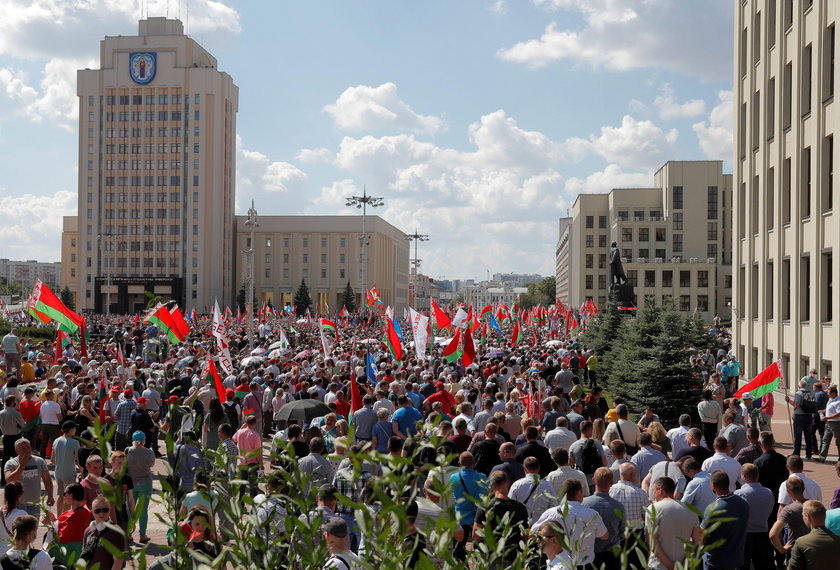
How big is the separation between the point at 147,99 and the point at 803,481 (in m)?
103

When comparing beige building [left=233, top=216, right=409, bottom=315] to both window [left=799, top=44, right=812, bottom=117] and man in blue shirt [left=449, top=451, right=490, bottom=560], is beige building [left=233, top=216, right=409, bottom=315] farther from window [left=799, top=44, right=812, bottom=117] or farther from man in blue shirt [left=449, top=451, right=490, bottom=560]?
man in blue shirt [left=449, top=451, right=490, bottom=560]

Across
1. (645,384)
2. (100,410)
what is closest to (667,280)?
(645,384)

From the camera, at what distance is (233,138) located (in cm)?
10856

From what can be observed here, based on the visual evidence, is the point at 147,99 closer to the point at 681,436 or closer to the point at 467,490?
the point at 681,436

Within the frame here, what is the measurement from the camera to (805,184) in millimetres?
26469

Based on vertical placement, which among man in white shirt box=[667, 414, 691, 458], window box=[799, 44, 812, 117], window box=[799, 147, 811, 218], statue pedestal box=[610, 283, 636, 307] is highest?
window box=[799, 44, 812, 117]

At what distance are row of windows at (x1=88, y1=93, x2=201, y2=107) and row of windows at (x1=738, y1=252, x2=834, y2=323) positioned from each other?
82173 mm

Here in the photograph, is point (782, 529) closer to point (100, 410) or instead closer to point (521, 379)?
point (521, 379)

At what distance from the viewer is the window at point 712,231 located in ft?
318

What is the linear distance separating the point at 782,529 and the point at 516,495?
8.60 ft

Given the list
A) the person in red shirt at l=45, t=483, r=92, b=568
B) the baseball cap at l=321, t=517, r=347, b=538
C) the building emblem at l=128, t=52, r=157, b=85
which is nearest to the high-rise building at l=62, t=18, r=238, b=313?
the building emblem at l=128, t=52, r=157, b=85

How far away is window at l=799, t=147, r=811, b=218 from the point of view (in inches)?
1038

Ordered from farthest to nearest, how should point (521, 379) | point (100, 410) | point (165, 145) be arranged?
1. point (165, 145)
2. point (521, 379)
3. point (100, 410)

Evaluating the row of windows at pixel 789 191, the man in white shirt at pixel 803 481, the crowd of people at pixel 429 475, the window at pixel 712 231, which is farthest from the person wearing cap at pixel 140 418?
the window at pixel 712 231
